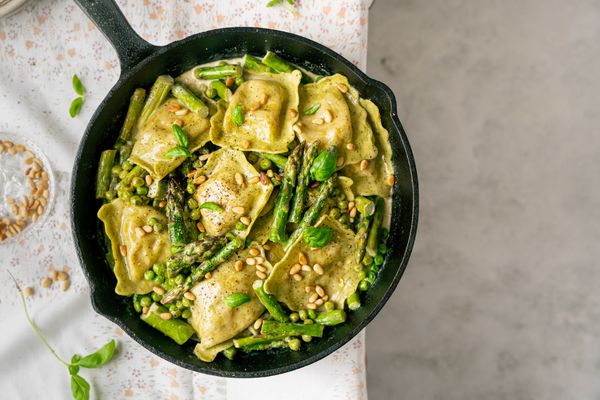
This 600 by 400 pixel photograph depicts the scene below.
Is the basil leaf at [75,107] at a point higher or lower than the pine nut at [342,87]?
higher

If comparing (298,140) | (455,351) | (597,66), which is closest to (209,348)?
(298,140)

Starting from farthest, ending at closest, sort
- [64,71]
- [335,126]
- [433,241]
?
[433,241] → [64,71] → [335,126]

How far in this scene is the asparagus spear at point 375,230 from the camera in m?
3.23

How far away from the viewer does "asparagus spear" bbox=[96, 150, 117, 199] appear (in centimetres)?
325

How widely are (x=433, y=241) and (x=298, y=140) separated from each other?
6.10 ft

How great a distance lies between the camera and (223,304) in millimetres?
3172

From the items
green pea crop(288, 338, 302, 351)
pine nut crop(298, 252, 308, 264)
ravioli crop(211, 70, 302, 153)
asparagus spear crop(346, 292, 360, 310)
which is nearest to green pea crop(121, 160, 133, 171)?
ravioli crop(211, 70, 302, 153)

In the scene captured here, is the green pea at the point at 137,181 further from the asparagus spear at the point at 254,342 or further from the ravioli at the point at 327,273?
the asparagus spear at the point at 254,342

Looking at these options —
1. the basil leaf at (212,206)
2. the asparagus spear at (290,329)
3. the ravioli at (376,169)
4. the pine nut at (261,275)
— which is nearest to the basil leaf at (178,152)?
the basil leaf at (212,206)

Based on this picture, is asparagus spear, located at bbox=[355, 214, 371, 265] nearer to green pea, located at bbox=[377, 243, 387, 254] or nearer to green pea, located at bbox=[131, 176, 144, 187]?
green pea, located at bbox=[377, 243, 387, 254]

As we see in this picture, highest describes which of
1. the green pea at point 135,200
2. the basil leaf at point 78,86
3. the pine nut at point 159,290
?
the basil leaf at point 78,86

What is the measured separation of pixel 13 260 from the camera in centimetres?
371

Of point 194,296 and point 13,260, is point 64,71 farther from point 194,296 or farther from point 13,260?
point 194,296

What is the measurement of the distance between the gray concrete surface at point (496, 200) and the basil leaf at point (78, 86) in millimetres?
2114
